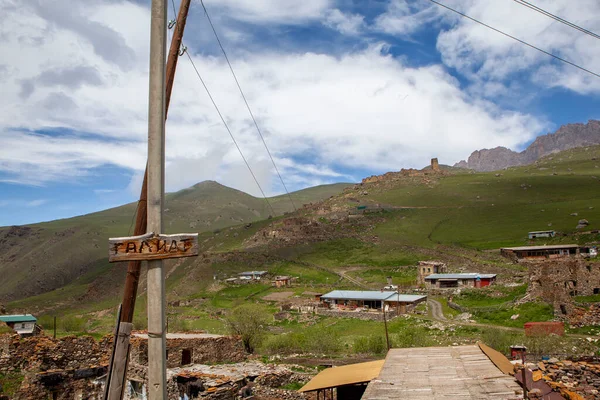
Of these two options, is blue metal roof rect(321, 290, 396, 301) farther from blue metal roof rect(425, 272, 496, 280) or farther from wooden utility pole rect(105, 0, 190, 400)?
wooden utility pole rect(105, 0, 190, 400)

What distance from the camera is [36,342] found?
16078mm

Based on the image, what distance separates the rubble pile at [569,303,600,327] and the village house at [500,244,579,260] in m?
34.4

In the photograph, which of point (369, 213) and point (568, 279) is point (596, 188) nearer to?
point (369, 213)

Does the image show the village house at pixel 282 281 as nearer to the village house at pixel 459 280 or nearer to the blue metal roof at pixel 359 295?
the blue metal roof at pixel 359 295

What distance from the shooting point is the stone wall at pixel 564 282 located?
38.8 metres

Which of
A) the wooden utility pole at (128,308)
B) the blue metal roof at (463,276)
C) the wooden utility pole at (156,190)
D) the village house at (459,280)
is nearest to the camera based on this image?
the wooden utility pole at (156,190)

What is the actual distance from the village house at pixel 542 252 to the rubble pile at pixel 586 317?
3443 centimetres

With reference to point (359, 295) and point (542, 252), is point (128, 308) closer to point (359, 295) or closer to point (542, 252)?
point (359, 295)

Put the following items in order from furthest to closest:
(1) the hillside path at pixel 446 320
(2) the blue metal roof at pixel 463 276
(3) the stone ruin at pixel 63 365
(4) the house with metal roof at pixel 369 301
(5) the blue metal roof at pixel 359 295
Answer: (2) the blue metal roof at pixel 463 276
(5) the blue metal roof at pixel 359 295
(4) the house with metal roof at pixel 369 301
(1) the hillside path at pixel 446 320
(3) the stone ruin at pixel 63 365

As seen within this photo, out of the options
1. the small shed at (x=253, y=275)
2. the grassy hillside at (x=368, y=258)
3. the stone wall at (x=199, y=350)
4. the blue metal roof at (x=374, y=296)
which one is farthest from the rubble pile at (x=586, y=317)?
the small shed at (x=253, y=275)

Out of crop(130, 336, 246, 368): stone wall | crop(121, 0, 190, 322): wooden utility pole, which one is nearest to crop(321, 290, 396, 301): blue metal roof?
crop(130, 336, 246, 368): stone wall

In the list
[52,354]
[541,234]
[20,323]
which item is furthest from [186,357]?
[541,234]

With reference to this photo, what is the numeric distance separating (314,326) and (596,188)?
118738 millimetres

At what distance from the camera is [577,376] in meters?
11.9
